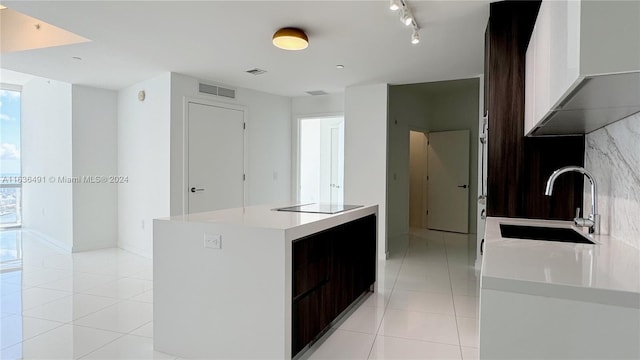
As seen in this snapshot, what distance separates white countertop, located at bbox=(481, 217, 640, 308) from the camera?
977 mm

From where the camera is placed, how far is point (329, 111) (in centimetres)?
605

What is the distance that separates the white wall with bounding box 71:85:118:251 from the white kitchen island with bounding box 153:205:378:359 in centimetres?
384

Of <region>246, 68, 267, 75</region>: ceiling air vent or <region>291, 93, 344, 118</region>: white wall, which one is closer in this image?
<region>246, 68, 267, 75</region>: ceiling air vent

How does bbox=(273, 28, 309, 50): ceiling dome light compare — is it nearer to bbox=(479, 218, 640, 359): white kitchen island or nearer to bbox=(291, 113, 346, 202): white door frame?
bbox=(479, 218, 640, 359): white kitchen island

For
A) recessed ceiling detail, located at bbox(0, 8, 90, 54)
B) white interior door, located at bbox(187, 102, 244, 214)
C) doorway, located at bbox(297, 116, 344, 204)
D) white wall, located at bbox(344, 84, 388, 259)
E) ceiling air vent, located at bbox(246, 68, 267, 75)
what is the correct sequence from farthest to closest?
doorway, located at bbox(297, 116, 344, 204)
white wall, located at bbox(344, 84, 388, 259)
white interior door, located at bbox(187, 102, 244, 214)
ceiling air vent, located at bbox(246, 68, 267, 75)
recessed ceiling detail, located at bbox(0, 8, 90, 54)

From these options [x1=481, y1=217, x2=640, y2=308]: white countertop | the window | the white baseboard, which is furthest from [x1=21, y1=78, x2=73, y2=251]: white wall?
[x1=481, y1=217, x2=640, y2=308]: white countertop

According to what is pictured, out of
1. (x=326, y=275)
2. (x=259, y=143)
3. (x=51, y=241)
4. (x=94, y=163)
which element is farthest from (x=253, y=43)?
(x=51, y=241)

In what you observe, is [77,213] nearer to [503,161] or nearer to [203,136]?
[203,136]

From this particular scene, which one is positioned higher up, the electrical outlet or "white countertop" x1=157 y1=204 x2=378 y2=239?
"white countertop" x1=157 y1=204 x2=378 y2=239

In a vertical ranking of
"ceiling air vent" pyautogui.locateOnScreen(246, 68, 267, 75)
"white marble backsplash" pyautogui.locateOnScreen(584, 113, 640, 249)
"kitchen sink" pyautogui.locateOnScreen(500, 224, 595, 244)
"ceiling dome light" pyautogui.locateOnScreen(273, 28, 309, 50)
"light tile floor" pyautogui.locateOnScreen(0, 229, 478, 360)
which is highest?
"ceiling air vent" pyautogui.locateOnScreen(246, 68, 267, 75)

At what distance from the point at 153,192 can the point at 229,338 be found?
3.32 metres

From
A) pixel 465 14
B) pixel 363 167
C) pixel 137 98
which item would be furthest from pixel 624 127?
pixel 137 98

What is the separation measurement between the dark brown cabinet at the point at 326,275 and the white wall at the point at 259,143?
269 cm

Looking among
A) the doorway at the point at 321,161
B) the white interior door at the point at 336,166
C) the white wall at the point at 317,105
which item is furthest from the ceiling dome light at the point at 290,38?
the white interior door at the point at 336,166
